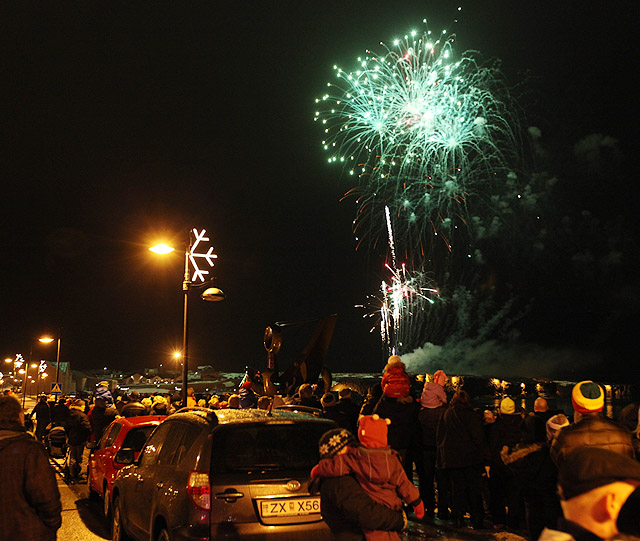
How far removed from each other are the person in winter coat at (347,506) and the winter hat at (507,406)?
13.8ft

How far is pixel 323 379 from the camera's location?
1781 cm

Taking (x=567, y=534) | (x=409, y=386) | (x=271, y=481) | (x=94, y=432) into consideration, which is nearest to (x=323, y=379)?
(x=94, y=432)

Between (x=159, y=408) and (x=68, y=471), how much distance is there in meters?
3.11

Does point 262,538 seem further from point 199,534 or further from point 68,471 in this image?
point 68,471

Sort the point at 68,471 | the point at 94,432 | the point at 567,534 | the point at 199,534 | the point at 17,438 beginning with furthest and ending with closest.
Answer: the point at 68,471
the point at 94,432
the point at 199,534
the point at 17,438
the point at 567,534

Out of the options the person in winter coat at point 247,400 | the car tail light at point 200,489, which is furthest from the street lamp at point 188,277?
the car tail light at point 200,489

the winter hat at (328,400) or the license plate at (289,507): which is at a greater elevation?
the winter hat at (328,400)

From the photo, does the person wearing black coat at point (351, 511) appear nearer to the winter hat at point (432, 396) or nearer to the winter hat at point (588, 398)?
the winter hat at point (588, 398)

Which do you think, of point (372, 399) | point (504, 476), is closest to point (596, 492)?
point (504, 476)

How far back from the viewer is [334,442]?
4.05 metres

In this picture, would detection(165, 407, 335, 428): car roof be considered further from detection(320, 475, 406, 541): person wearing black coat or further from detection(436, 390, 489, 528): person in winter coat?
detection(436, 390, 489, 528): person in winter coat

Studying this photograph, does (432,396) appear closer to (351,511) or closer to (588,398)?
(588,398)

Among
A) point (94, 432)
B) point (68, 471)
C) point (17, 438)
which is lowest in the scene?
point (68, 471)

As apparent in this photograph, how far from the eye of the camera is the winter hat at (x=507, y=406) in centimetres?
784
